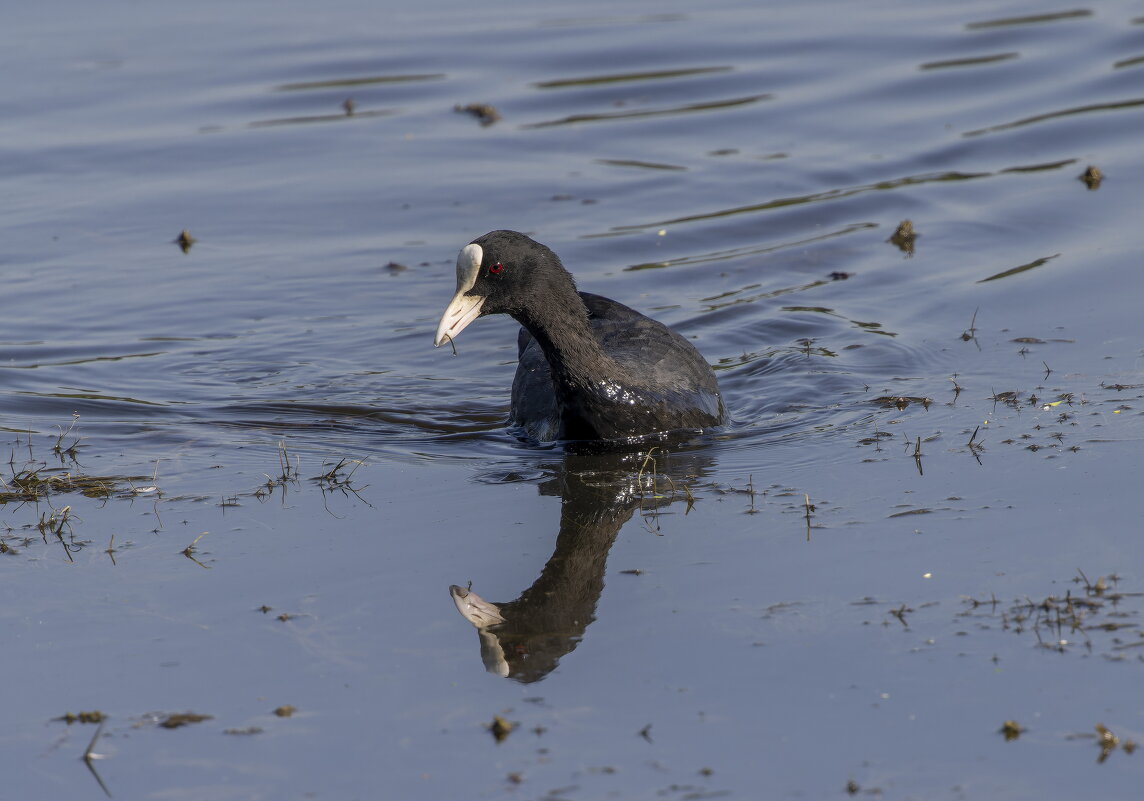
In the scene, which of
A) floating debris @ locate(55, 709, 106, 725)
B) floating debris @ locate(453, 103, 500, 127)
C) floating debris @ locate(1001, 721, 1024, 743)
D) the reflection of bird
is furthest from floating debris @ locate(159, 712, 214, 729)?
floating debris @ locate(453, 103, 500, 127)

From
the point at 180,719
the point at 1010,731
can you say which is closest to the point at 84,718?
the point at 180,719

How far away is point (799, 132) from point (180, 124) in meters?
5.62

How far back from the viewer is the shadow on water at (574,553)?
468 cm

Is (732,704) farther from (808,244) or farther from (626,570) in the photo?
(808,244)

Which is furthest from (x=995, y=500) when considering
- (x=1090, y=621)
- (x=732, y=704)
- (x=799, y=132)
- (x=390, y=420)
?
(x=799, y=132)

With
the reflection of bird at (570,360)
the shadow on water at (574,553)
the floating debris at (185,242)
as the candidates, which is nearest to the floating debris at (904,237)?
the reflection of bird at (570,360)

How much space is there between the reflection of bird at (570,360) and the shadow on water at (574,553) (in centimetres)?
22

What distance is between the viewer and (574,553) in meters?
5.57

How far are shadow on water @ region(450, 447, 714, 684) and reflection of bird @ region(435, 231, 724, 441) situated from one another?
8.6 inches

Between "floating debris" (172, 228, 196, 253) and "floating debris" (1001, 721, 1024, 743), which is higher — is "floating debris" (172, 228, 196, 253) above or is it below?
above

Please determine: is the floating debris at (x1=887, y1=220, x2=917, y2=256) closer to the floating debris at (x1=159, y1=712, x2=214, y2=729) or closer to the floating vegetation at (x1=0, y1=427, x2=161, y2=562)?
the floating vegetation at (x1=0, y1=427, x2=161, y2=562)

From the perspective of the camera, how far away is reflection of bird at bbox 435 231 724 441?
6855 millimetres

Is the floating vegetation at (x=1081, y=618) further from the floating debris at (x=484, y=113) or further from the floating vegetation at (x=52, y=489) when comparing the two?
the floating debris at (x=484, y=113)

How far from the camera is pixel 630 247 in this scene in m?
10.6
